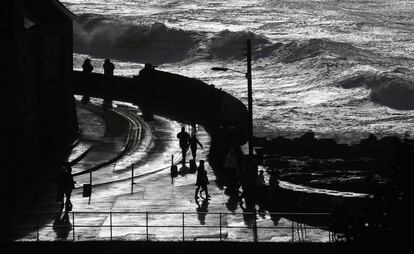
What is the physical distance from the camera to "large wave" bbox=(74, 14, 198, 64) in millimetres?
101812

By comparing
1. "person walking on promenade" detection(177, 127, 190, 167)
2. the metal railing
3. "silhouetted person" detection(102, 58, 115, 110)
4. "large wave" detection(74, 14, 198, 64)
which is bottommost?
"large wave" detection(74, 14, 198, 64)

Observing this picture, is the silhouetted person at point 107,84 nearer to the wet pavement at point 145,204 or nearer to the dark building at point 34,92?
the wet pavement at point 145,204

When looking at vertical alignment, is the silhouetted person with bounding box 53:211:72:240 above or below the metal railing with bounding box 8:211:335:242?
below

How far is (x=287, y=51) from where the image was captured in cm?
9838

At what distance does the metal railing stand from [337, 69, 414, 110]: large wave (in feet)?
145

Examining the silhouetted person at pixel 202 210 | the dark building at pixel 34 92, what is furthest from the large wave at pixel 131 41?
the silhouetted person at pixel 202 210

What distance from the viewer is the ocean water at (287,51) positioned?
7350 centimetres

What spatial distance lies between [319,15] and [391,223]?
9776 cm

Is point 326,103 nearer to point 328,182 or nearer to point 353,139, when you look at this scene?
point 353,139

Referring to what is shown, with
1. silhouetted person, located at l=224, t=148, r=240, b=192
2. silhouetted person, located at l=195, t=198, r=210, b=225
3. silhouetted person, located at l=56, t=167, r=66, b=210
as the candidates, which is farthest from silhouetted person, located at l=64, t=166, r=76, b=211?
silhouetted person, located at l=224, t=148, r=240, b=192

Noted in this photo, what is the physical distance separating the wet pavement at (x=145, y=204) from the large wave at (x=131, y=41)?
166 ft

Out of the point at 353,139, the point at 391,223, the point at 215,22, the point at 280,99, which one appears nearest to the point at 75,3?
the point at 215,22

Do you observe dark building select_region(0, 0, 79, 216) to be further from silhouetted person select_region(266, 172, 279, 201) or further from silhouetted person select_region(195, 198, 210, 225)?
silhouetted person select_region(266, 172, 279, 201)

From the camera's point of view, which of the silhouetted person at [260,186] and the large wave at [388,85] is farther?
the large wave at [388,85]
